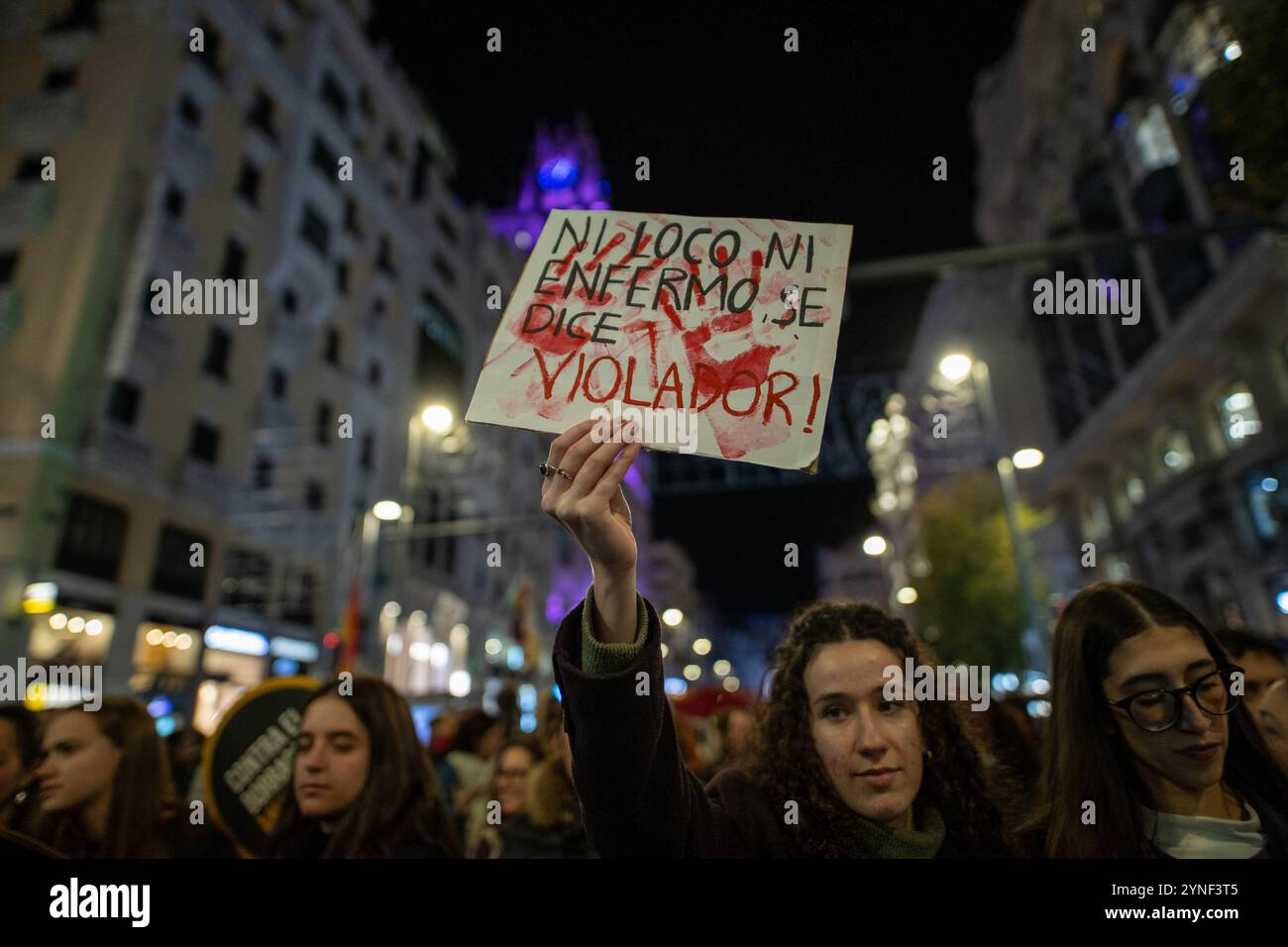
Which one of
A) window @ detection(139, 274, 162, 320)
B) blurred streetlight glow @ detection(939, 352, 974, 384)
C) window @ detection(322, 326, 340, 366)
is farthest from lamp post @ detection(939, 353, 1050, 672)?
window @ detection(322, 326, 340, 366)

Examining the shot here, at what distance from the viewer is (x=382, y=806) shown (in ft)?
10.3

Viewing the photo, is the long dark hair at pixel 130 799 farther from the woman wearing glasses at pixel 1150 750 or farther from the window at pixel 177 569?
the window at pixel 177 569

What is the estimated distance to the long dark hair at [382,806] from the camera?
306 centimetres

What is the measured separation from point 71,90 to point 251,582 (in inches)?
564

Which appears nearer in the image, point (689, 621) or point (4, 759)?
point (4, 759)

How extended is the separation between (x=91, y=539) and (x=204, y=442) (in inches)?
193

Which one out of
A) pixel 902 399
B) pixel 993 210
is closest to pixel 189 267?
pixel 902 399

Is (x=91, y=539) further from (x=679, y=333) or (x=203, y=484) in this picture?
(x=679, y=333)

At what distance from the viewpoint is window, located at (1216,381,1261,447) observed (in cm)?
2503

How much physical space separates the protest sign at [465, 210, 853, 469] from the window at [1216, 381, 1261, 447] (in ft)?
95.3

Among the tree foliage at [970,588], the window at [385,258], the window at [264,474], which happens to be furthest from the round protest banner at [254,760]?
the tree foliage at [970,588]
